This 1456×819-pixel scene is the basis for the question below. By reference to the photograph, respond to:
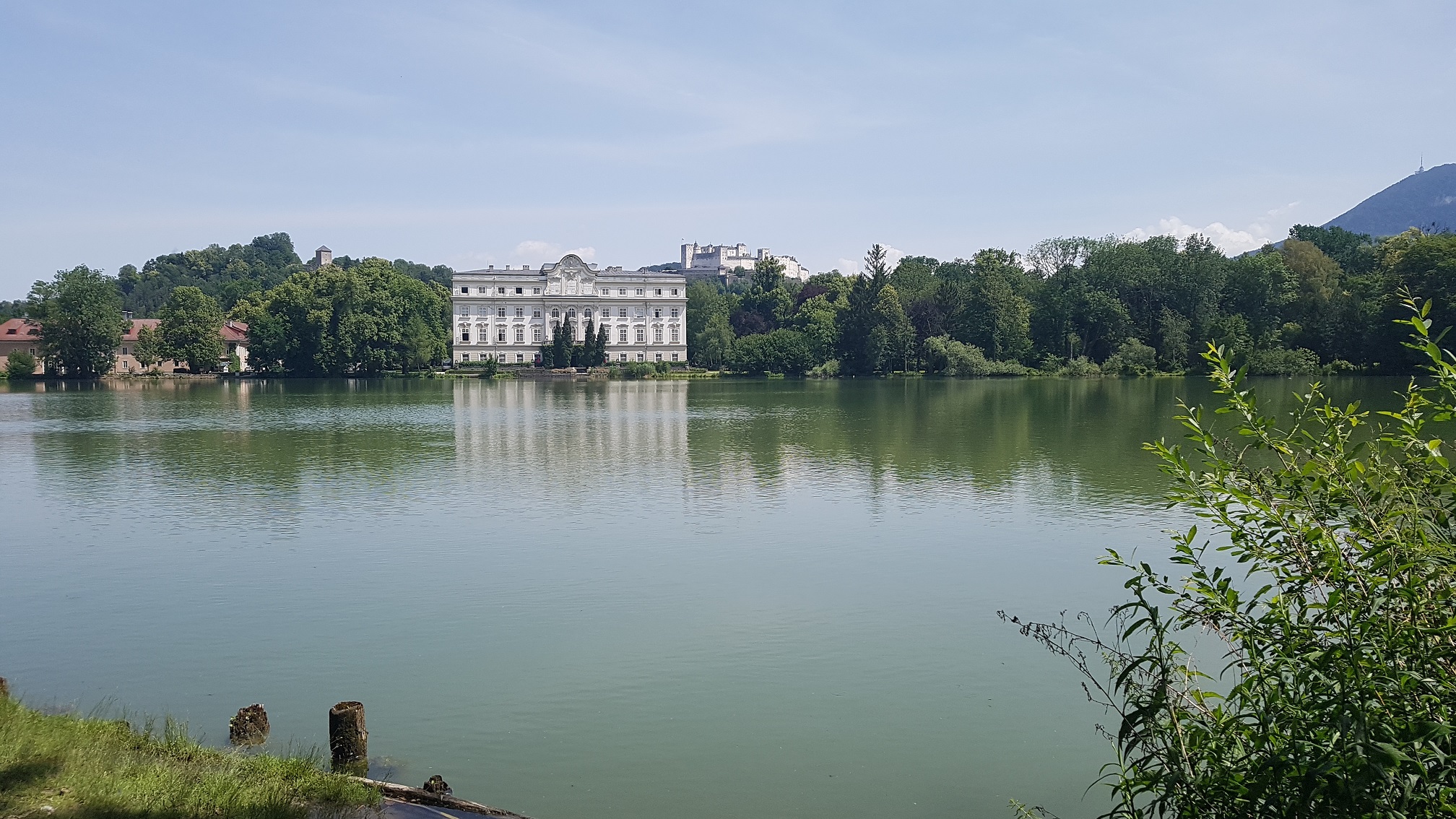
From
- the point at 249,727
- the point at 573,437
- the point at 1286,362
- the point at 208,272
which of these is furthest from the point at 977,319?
the point at 208,272

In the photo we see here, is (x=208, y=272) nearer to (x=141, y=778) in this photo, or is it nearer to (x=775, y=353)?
(x=775, y=353)

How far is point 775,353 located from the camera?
3275 inches

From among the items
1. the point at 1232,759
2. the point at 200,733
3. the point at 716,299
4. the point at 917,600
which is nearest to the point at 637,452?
the point at 917,600

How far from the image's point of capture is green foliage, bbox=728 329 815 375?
270 feet

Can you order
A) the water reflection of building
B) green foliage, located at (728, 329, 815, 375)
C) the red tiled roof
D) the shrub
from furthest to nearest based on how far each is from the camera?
the red tiled roof → green foliage, located at (728, 329, 815, 375) → the shrub → the water reflection of building

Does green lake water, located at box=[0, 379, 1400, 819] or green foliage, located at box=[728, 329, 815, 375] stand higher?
green foliage, located at box=[728, 329, 815, 375]

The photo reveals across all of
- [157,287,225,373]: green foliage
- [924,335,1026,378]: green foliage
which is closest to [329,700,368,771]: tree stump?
[924,335,1026,378]: green foliage

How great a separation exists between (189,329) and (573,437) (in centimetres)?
5838

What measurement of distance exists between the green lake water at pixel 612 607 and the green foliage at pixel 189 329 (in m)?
56.6

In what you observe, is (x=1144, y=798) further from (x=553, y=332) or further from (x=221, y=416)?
(x=553, y=332)

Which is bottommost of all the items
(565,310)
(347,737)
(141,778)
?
(347,737)

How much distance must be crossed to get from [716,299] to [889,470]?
80187 mm

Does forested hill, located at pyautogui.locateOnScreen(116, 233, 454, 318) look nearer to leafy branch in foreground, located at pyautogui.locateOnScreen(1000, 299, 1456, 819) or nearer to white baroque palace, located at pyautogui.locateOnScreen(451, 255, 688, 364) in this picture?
white baroque palace, located at pyautogui.locateOnScreen(451, 255, 688, 364)

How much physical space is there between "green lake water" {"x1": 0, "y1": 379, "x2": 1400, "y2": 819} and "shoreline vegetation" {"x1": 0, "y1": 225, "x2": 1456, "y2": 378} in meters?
47.8
